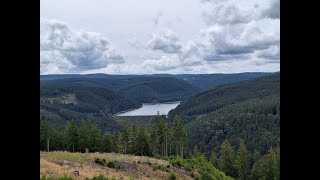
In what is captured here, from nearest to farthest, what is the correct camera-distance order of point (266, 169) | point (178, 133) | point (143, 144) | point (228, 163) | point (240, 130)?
1. point (143, 144)
2. point (266, 169)
3. point (178, 133)
4. point (228, 163)
5. point (240, 130)

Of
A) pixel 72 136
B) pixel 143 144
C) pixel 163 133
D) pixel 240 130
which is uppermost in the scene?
pixel 72 136

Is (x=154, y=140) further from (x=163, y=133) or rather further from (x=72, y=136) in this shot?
(x=72, y=136)

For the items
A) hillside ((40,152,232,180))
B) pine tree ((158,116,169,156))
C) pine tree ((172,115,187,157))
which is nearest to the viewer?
hillside ((40,152,232,180))

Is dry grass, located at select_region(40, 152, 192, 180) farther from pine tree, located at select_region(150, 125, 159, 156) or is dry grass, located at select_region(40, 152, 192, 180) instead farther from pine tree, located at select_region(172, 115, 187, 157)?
pine tree, located at select_region(150, 125, 159, 156)

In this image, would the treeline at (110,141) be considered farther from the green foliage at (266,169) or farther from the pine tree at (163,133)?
the green foliage at (266,169)

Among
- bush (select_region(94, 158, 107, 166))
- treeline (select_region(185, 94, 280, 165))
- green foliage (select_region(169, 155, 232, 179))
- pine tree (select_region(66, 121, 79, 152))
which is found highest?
bush (select_region(94, 158, 107, 166))

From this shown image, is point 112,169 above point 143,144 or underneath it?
above

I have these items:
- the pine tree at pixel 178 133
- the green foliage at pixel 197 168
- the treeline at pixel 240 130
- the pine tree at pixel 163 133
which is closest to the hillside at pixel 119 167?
the green foliage at pixel 197 168

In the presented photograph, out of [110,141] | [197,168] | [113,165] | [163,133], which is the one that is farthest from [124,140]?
[113,165]

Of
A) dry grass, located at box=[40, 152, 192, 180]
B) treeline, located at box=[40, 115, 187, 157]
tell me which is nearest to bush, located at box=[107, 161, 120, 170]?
dry grass, located at box=[40, 152, 192, 180]
